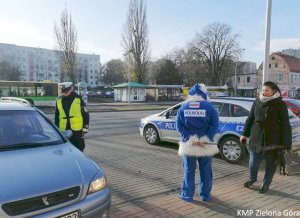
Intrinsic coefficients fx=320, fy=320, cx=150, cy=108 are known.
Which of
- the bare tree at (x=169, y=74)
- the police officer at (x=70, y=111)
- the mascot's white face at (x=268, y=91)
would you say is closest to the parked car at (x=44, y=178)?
the police officer at (x=70, y=111)

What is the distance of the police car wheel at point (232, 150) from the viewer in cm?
738

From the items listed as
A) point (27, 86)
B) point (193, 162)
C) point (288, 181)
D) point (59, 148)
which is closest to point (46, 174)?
point (59, 148)

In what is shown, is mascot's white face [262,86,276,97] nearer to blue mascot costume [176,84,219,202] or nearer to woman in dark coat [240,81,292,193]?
woman in dark coat [240,81,292,193]

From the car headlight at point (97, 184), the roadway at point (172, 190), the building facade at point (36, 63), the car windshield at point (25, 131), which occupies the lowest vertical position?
the roadway at point (172, 190)

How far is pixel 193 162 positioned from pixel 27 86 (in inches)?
1110

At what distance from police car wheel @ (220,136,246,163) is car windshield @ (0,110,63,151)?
4.41 metres

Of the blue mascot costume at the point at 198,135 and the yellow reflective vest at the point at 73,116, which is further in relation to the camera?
the yellow reflective vest at the point at 73,116

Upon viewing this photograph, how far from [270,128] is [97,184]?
297 cm

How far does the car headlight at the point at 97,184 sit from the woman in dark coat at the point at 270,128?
Answer: 2.77 m

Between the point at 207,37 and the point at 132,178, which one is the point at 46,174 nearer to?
the point at 132,178

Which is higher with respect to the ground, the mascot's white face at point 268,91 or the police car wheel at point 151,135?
the mascot's white face at point 268,91

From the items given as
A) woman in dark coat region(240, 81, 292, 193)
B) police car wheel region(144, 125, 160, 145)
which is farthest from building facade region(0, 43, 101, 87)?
woman in dark coat region(240, 81, 292, 193)

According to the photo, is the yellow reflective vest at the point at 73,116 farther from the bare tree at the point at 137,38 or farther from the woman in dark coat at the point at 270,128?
the bare tree at the point at 137,38

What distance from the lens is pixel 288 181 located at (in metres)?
5.95
